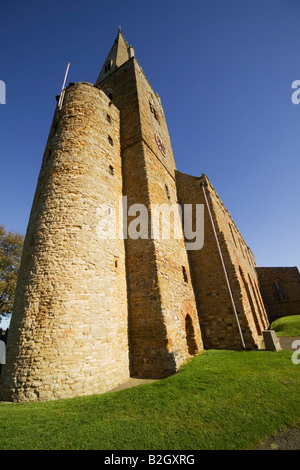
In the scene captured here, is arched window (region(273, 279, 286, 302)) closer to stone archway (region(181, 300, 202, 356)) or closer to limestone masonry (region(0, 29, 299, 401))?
limestone masonry (region(0, 29, 299, 401))

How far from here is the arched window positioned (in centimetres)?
2687

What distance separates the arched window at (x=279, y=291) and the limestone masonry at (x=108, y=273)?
2163 centimetres

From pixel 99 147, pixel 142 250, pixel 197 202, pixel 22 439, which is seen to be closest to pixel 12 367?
pixel 22 439

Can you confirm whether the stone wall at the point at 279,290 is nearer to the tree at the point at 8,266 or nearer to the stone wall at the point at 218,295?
the stone wall at the point at 218,295

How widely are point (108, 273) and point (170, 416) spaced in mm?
4902

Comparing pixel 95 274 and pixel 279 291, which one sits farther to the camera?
pixel 279 291

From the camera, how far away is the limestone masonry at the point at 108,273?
6.11 m

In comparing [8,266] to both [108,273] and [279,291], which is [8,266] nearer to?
[108,273]

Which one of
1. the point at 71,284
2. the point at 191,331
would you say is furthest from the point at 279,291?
the point at 71,284

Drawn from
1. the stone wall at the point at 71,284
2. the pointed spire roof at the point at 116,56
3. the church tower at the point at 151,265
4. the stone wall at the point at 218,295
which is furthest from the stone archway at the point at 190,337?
the pointed spire roof at the point at 116,56

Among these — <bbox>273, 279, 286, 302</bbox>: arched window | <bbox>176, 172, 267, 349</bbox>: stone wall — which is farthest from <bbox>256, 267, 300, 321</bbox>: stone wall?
<bbox>176, 172, 267, 349</bbox>: stone wall

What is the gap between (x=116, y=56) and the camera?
20.6m

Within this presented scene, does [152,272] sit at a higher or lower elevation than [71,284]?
higher

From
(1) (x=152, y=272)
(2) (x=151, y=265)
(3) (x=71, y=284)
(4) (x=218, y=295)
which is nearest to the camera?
(3) (x=71, y=284)
